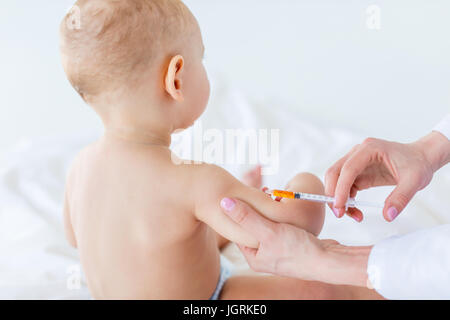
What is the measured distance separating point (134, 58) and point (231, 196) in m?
0.32

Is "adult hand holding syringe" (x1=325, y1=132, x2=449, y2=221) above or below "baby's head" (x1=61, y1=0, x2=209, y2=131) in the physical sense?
below

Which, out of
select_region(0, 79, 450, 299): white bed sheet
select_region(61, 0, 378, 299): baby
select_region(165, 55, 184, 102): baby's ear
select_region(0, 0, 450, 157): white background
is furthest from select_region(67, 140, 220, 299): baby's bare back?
select_region(0, 0, 450, 157): white background

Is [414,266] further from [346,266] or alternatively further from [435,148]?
[435,148]

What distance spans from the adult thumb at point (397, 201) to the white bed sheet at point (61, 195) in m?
0.36

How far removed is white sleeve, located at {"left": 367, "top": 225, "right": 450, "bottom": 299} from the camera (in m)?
0.90

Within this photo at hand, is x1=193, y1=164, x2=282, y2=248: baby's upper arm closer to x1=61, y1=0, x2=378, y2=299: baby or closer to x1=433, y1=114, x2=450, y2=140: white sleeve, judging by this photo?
x1=61, y1=0, x2=378, y2=299: baby

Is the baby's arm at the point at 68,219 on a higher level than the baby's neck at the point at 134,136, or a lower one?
lower

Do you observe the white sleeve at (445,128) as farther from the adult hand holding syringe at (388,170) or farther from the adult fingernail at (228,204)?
the adult fingernail at (228,204)

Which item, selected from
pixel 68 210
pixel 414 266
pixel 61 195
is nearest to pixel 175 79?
pixel 68 210

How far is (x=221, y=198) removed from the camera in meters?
1.02

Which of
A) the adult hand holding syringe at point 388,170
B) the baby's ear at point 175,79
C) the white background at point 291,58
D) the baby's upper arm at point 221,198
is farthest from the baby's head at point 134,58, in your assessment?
the white background at point 291,58

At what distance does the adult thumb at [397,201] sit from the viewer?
1.06 metres

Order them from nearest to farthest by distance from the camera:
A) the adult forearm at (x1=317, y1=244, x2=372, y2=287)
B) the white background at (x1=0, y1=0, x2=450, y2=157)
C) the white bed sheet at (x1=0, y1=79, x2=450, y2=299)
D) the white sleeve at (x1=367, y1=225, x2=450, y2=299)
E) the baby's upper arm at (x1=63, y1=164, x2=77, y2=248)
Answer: the white sleeve at (x1=367, y1=225, x2=450, y2=299)
the adult forearm at (x1=317, y1=244, x2=372, y2=287)
the baby's upper arm at (x1=63, y1=164, x2=77, y2=248)
the white bed sheet at (x1=0, y1=79, x2=450, y2=299)
the white background at (x1=0, y1=0, x2=450, y2=157)
